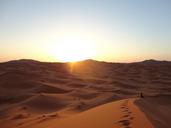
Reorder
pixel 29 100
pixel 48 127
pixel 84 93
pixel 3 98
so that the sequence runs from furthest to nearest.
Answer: pixel 84 93 → pixel 3 98 → pixel 29 100 → pixel 48 127

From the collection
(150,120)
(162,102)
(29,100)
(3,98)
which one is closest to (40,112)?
(29,100)

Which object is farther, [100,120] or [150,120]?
[100,120]

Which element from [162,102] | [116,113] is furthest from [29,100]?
[116,113]

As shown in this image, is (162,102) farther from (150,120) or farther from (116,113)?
(150,120)

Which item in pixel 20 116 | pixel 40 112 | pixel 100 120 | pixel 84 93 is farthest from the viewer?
pixel 84 93

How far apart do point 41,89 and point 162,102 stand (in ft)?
17.4

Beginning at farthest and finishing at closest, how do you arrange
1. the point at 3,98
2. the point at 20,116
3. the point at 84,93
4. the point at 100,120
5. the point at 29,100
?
the point at 84,93 < the point at 3,98 < the point at 29,100 < the point at 20,116 < the point at 100,120

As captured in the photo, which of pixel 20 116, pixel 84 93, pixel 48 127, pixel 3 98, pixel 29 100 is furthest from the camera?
pixel 84 93

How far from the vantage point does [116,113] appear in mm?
5887

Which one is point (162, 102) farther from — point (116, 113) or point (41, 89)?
point (41, 89)

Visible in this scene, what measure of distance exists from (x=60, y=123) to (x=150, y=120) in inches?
75.0

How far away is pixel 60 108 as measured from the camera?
9.66m

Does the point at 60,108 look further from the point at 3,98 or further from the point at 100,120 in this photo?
the point at 100,120

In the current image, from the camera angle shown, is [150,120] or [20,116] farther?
[20,116]
